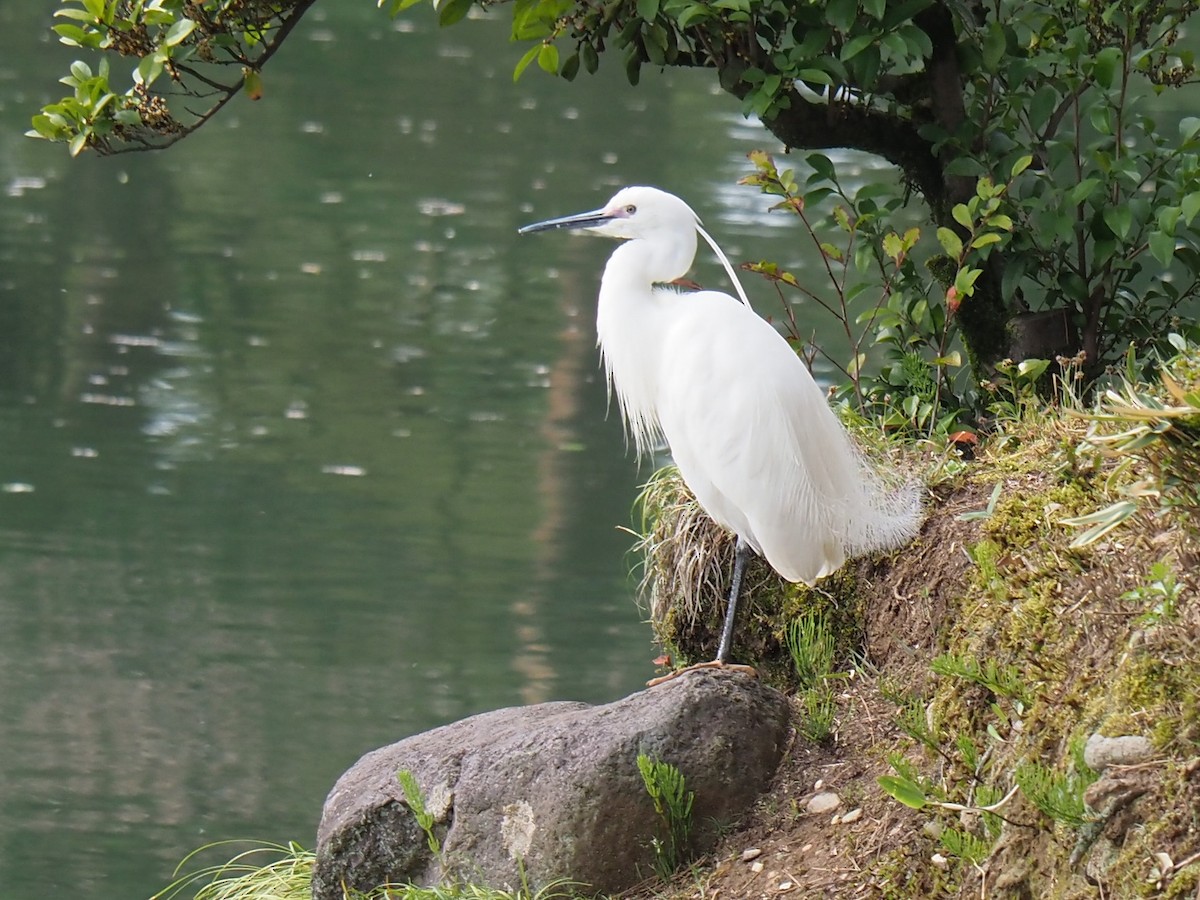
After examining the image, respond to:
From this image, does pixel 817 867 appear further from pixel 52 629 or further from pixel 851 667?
pixel 52 629

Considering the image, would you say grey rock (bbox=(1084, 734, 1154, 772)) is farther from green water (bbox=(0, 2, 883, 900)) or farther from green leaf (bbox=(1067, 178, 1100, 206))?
green water (bbox=(0, 2, 883, 900))

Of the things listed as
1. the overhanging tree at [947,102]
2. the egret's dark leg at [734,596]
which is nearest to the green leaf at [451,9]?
the overhanging tree at [947,102]

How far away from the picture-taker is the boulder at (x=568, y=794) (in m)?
2.32

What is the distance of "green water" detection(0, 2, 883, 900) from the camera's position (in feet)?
15.1

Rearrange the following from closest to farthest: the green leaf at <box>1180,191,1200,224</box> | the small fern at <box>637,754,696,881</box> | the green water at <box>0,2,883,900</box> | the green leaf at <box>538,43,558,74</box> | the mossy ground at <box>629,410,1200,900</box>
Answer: the mossy ground at <box>629,410,1200,900</box> < the small fern at <box>637,754,696,881</box> < the green leaf at <box>1180,191,1200,224</box> < the green leaf at <box>538,43,558,74</box> < the green water at <box>0,2,883,900</box>

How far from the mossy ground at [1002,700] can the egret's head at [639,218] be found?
0.66 metres

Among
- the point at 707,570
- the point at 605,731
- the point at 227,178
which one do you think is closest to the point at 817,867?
the point at 605,731

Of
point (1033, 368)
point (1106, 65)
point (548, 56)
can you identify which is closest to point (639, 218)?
point (548, 56)

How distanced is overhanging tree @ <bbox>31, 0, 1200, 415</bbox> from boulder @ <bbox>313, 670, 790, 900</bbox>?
36.2 inches

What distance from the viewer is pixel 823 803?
2.29m

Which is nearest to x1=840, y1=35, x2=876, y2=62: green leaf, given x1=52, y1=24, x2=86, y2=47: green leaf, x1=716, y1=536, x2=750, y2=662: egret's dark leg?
x1=716, y1=536, x2=750, y2=662: egret's dark leg

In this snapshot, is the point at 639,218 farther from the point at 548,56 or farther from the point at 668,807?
the point at 668,807

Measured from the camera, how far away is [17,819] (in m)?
4.26

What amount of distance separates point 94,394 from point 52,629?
185cm
